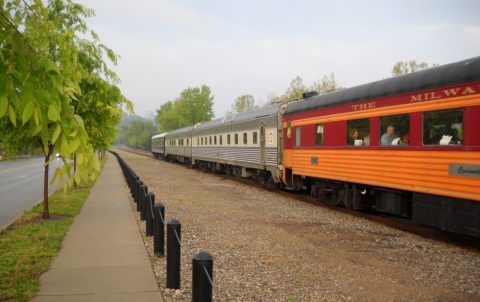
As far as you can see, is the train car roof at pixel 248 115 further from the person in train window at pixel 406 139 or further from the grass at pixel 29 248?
the grass at pixel 29 248

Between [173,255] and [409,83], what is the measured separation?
6690 millimetres

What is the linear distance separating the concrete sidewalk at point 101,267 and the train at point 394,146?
5.72 m

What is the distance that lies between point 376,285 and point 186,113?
3513 inches

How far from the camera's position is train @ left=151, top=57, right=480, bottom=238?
7895 millimetres

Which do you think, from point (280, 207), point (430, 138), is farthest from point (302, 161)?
point (430, 138)

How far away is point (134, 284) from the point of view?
5617mm

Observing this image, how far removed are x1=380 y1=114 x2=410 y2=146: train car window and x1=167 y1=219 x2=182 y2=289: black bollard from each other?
6121 mm

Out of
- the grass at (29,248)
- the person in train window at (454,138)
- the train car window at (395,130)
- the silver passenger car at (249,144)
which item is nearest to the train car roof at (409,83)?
the train car window at (395,130)

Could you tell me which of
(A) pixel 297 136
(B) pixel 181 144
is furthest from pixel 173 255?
(B) pixel 181 144

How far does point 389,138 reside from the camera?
10117mm

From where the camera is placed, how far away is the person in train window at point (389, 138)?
9.88 m

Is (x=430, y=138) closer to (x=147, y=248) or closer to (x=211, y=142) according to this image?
(x=147, y=248)

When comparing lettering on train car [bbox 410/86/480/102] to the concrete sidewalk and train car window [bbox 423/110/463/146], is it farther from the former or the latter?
the concrete sidewalk

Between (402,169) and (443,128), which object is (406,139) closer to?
(402,169)
